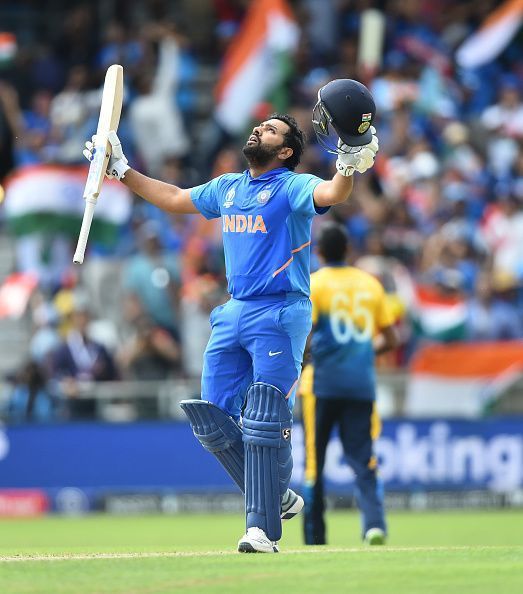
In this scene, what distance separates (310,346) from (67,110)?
11384 millimetres

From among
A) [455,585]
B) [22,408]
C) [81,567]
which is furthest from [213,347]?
[22,408]

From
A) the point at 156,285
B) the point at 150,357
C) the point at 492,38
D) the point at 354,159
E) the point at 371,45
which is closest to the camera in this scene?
the point at 354,159

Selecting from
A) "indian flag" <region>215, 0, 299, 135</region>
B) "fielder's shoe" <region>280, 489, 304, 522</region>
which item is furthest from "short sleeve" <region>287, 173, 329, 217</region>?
"indian flag" <region>215, 0, 299, 135</region>

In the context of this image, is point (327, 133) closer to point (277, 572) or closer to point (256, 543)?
point (256, 543)

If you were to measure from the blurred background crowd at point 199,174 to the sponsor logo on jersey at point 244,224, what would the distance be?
8486 millimetres

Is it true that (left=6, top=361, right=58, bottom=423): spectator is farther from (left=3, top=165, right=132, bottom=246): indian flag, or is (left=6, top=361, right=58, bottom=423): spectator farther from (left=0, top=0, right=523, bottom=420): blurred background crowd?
(left=3, top=165, right=132, bottom=246): indian flag

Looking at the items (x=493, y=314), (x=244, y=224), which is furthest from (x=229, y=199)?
(x=493, y=314)

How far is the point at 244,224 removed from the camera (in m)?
8.78

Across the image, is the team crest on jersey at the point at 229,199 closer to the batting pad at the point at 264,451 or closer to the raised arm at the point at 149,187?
the raised arm at the point at 149,187

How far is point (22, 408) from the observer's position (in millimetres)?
18750

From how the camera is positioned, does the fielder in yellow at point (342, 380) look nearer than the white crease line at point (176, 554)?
No

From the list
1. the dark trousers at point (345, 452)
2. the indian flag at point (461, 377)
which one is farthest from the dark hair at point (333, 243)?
the indian flag at point (461, 377)

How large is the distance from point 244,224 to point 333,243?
319 cm

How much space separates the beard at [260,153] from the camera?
8938mm
